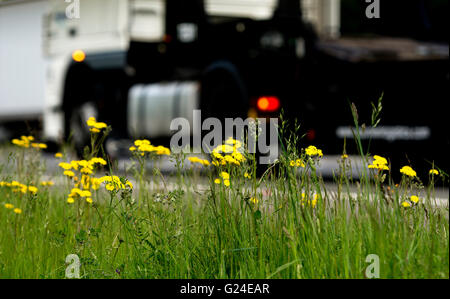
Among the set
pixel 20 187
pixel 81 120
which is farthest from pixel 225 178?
pixel 81 120

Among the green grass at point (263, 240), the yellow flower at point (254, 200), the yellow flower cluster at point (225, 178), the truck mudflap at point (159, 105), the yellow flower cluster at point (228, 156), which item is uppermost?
the truck mudflap at point (159, 105)

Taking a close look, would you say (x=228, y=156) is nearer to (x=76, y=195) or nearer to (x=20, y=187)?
(x=76, y=195)

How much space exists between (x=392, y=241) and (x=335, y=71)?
627 centimetres

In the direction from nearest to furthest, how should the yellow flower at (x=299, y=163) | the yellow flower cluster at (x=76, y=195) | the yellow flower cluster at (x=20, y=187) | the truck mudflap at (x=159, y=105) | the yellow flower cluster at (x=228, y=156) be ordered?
the yellow flower at (x=299, y=163) < the yellow flower cluster at (x=228, y=156) < the yellow flower cluster at (x=76, y=195) < the yellow flower cluster at (x=20, y=187) < the truck mudflap at (x=159, y=105)

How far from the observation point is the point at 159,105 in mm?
11164

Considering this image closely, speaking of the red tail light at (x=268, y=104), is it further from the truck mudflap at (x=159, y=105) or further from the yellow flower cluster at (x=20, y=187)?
the yellow flower cluster at (x=20, y=187)

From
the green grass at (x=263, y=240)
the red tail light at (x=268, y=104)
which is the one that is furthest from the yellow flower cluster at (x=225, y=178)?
Result: the red tail light at (x=268, y=104)

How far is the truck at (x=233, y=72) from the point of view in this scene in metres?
9.02

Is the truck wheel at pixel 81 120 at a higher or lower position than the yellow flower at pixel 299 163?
higher

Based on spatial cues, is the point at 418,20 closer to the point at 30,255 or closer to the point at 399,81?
the point at 399,81

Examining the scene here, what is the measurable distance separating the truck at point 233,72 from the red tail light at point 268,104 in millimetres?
11

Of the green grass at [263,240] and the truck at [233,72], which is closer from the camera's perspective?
the green grass at [263,240]

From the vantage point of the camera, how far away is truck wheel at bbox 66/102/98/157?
39.4 feet

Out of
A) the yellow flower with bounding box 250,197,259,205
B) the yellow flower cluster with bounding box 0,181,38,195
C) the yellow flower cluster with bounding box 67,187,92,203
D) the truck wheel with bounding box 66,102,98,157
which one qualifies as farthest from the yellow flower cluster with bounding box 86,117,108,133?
the truck wheel with bounding box 66,102,98,157
